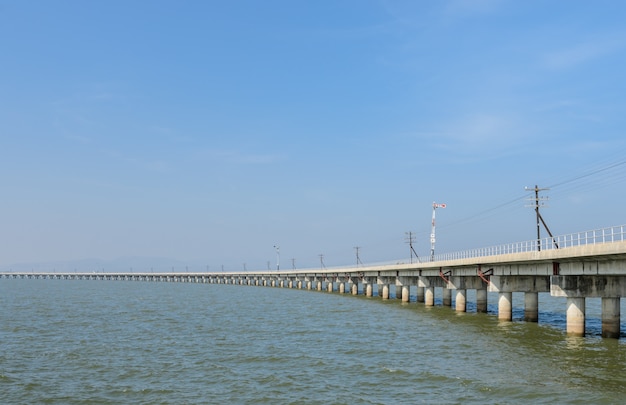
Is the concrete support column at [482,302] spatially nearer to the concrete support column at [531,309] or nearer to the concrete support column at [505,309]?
the concrete support column at [505,309]

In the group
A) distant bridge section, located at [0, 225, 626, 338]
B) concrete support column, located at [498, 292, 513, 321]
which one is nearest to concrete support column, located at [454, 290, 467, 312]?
distant bridge section, located at [0, 225, 626, 338]

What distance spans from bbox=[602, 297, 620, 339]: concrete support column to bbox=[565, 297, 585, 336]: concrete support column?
62.9 inches

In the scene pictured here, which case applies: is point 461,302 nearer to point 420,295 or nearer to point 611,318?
point 420,295

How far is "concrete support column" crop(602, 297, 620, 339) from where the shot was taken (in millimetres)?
37094

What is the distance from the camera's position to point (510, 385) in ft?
78.5

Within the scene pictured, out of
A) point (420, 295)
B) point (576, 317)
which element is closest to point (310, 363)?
point (576, 317)

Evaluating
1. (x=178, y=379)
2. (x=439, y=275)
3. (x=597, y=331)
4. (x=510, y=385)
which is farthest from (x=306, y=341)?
(x=439, y=275)

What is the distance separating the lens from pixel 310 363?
2994 cm

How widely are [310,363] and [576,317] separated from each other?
777 inches

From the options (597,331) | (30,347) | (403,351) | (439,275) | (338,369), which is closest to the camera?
(338,369)

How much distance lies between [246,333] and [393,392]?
21536mm

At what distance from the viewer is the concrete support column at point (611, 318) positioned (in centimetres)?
3709

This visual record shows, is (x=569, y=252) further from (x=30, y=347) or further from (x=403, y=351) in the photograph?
(x=30, y=347)

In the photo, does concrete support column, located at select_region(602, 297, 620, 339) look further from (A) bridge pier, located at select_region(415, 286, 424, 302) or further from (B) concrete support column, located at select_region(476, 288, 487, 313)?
(A) bridge pier, located at select_region(415, 286, 424, 302)
